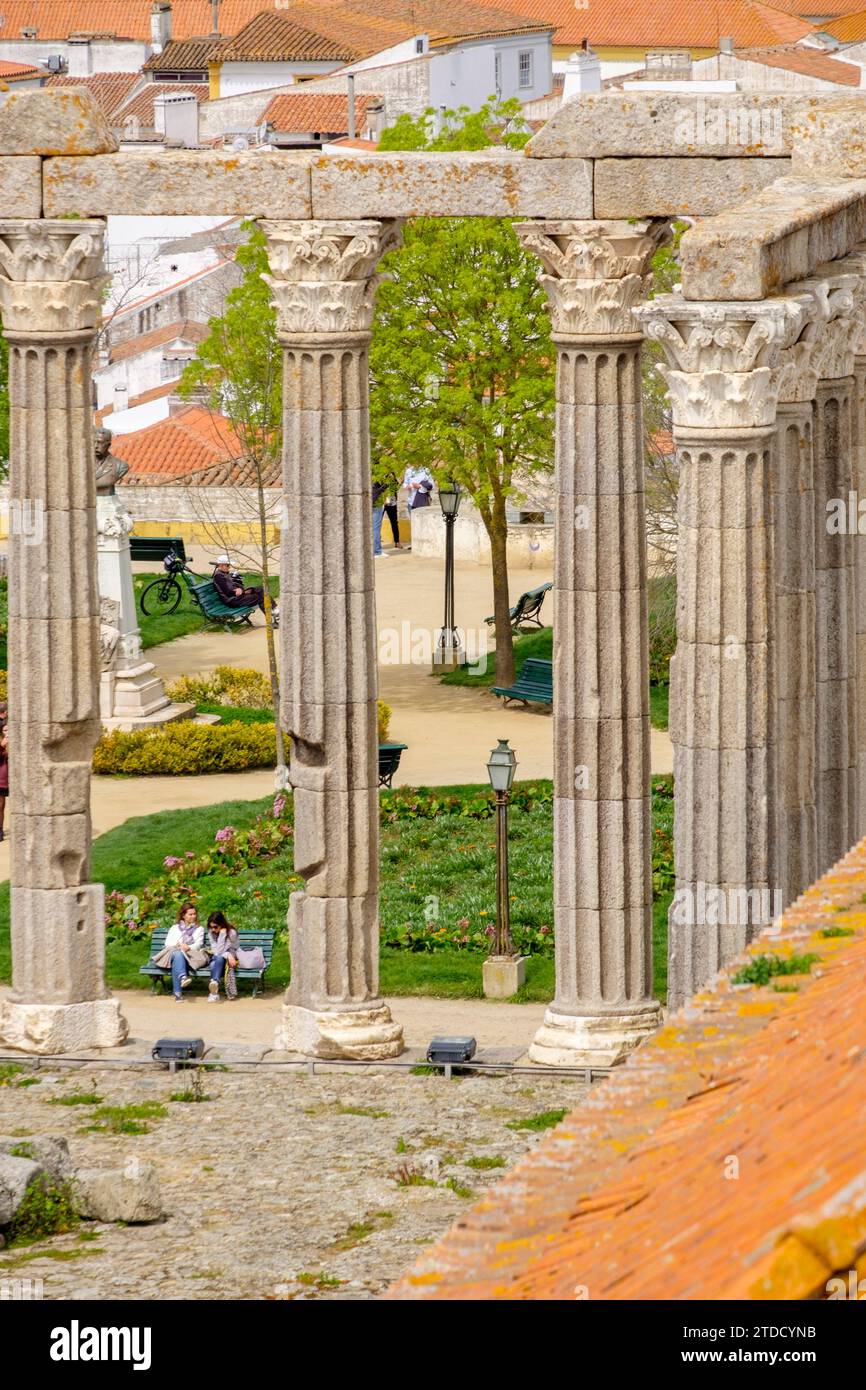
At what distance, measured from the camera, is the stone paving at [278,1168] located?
18.5 metres

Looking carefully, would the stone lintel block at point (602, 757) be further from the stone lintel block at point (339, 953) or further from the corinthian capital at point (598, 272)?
the corinthian capital at point (598, 272)

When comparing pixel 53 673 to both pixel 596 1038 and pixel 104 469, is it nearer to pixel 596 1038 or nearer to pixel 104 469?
pixel 596 1038

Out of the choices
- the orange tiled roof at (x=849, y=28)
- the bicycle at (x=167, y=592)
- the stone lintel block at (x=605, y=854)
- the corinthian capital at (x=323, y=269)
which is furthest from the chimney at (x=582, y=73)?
the stone lintel block at (x=605, y=854)

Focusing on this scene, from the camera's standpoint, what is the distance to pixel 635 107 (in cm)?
2225

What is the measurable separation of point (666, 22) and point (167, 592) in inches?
2341

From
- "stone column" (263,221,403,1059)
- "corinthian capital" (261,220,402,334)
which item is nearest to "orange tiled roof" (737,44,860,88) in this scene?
"corinthian capital" (261,220,402,334)

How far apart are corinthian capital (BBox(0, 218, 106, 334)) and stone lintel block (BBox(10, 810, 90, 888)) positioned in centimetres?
385

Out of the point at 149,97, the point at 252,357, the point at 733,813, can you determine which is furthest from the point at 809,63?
the point at 733,813

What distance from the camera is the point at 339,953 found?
2398 centimetres

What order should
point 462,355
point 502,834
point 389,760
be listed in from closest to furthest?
point 502,834, point 389,760, point 462,355

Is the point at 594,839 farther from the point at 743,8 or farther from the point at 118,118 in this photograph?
the point at 743,8
